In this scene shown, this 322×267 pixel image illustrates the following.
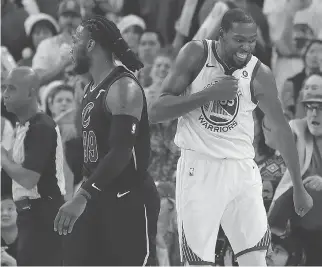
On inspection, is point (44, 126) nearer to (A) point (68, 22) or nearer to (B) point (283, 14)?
(B) point (283, 14)

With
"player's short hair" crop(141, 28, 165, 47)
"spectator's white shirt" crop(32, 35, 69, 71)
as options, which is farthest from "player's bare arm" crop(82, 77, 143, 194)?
"spectator's white shirt" crop(32, 35, 69, 71)

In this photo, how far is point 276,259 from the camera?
6887 mm

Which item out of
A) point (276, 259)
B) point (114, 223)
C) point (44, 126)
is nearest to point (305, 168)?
point (276, 259)

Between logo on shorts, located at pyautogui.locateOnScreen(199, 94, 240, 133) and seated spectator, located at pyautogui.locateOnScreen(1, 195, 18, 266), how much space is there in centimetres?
303

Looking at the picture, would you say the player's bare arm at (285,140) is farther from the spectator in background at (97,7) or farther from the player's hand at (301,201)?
the spectator in background at (97,7)

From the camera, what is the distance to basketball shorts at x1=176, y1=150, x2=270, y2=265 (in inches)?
202

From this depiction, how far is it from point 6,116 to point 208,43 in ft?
13.5

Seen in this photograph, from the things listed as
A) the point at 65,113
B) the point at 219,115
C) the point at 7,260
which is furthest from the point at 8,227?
the point at 219,115

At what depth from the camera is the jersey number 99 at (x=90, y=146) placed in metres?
4.66

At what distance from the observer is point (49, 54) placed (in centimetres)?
965

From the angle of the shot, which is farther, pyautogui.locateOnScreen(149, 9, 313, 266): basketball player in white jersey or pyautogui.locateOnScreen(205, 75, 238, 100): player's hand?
pyautogui.locateOnScreen(149, 9, 313, 266): basketball player in white jersey

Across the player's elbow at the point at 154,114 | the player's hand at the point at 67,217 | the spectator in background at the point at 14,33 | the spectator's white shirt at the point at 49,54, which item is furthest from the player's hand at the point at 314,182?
the spectator in background at the point at 14,33

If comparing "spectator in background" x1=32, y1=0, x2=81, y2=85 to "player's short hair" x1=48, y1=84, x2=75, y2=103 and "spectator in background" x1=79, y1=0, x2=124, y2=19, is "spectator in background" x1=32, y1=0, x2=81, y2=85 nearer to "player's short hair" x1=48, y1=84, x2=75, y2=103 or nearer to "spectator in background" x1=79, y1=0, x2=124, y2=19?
"spectator in background" x1=79, y1=0, x2=124, y2=19

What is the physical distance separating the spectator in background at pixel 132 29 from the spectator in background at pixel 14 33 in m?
1.51
